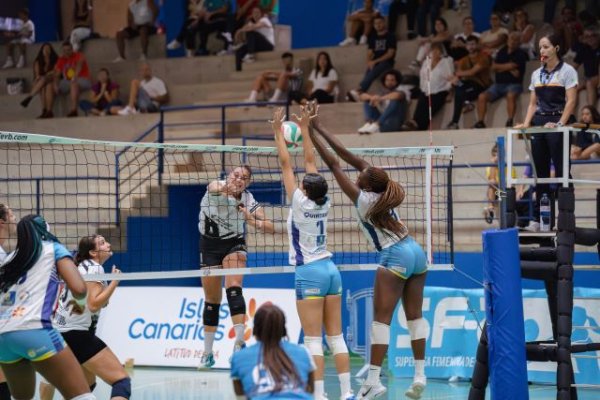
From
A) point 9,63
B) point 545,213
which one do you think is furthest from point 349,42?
point 545,213

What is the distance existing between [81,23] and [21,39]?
59.4 inches

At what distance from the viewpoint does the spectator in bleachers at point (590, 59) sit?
16359mm

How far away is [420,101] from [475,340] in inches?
224

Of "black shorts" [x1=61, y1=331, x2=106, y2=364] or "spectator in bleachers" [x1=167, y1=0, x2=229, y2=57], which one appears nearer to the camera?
"black shorts" [x1=61, y1=331, x2=106, y2=364]

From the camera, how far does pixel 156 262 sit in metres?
16.9

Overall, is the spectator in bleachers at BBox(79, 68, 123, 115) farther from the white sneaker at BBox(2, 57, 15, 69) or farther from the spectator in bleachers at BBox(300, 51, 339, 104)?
the spectator in bleachers at BBox(300, 51, 339, 104)

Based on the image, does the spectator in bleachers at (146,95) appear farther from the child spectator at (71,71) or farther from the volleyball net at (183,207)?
the volleyball net at (183,207)

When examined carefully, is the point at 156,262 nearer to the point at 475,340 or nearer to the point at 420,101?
the point at 420,101

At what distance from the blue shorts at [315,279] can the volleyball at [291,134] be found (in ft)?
4.72

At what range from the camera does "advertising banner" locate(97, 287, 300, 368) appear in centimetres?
1443

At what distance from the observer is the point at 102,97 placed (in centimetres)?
2122

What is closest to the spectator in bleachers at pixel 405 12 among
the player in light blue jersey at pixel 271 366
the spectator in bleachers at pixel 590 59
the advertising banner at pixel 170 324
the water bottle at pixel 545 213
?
the spectator in bleachers at pixel 590 59

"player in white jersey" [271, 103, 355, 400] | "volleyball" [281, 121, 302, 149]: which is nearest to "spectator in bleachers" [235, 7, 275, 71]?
"volleyball" [281, 121, 302, 149]

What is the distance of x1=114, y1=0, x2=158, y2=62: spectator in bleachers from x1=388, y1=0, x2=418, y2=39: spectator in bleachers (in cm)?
557
